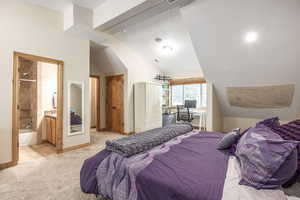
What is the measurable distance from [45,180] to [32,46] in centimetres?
241

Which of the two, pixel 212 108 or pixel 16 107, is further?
pixel 212 108

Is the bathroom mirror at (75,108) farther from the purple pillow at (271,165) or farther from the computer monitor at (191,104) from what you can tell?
the computer monitor at (191,104)

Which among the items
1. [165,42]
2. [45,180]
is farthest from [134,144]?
[165,42]

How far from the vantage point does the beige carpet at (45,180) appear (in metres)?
1.87

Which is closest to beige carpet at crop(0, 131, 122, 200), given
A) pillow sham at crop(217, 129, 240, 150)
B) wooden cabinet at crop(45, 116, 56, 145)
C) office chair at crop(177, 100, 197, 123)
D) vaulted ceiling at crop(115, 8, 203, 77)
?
wooden cabinet at crop(45, 116, 56, 145)

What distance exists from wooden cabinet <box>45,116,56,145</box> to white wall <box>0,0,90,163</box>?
1.79ft

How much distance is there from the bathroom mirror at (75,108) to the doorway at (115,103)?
154 cm

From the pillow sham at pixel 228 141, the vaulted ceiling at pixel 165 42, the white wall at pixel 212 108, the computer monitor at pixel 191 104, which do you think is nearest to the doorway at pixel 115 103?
the vaulted ceiling at pixel 165 42

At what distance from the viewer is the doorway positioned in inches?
200

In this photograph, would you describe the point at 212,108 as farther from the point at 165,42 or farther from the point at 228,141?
the point at 228,141

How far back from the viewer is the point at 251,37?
2.71m

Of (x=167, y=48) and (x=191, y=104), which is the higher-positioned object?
(x=167, y=48)

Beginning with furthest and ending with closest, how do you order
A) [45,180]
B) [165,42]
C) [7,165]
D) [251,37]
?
[165,42]
[251,37]
[7,165]
[45,180]

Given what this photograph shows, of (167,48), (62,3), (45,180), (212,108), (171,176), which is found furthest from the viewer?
(167,48)
